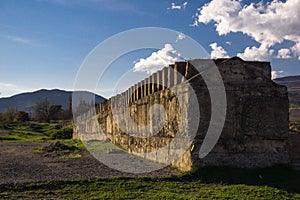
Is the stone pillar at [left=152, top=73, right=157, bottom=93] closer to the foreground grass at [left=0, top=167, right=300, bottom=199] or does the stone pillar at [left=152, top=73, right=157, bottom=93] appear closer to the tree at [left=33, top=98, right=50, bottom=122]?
the foreground grass at [left=0, top=167, right=300, bottom=199]

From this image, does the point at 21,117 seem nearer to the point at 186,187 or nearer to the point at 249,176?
the point at 249,176

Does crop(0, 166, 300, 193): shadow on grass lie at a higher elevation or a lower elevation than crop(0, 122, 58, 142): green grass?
lower

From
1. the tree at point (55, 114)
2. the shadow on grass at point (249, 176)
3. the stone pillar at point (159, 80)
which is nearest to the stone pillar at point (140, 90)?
the stone pillar at point (159, 80)

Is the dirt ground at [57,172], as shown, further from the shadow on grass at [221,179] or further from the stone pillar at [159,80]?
the stone pillar at [159,80]

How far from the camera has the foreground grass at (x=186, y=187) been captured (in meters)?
7.55

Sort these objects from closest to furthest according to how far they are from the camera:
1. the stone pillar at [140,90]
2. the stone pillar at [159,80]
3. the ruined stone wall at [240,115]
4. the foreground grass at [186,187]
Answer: the foreground grass at [186,187] → the ruined stone wall at [240,115] → the stone pillar at [159,80] → the stone pillar at [140,90]

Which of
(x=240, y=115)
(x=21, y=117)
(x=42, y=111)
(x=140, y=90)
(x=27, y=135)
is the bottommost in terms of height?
(x=27, y=135)

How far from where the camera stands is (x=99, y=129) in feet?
82.7

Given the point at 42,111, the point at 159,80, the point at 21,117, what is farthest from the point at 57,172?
the point at 42,111

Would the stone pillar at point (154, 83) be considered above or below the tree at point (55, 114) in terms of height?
below

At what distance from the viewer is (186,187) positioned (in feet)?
27.3

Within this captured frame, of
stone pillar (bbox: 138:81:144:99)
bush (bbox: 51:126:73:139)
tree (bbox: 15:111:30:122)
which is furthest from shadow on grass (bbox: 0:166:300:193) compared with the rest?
tree (bbox: 15:111:30:122)

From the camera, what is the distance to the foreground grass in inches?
297

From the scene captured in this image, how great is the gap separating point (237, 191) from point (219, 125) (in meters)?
2.72
